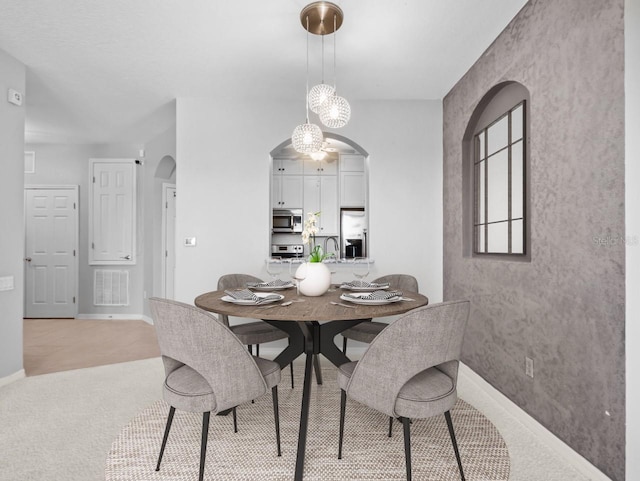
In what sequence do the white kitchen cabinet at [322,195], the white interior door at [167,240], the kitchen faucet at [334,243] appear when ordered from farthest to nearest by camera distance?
the white kitchen cabinet at [322,195] → the kitchen faucet at [334,243] → the white interior door at [167,240]

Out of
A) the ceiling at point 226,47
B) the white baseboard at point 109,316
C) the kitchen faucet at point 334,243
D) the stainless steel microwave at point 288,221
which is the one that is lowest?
the white baseboard at point 109,316

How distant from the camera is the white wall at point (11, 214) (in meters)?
2.82

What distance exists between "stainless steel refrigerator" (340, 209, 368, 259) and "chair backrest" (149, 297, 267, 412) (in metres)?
4.44

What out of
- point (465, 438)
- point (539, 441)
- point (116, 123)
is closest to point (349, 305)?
point (465, 438)

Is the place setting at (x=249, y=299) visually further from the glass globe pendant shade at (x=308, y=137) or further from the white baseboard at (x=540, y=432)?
the white baseboard at (x=540, y=432)

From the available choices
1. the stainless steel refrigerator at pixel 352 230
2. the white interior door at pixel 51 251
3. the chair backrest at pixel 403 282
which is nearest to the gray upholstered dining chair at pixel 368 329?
the chair backrest at pixel 403 282

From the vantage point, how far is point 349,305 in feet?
5.99

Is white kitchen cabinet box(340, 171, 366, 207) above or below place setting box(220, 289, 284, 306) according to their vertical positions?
above

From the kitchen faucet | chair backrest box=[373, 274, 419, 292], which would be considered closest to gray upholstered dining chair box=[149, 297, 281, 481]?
chair backrest box=[373, 274, 419, 292]

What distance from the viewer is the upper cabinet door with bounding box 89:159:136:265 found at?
533 cm

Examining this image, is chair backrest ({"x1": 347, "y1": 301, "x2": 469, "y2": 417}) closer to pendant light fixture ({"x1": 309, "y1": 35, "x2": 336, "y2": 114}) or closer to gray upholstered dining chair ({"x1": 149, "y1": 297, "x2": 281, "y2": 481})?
gray upholstered dining chair ({"x1": 149, "y1": 297, "x2": 281, "y2": 481})

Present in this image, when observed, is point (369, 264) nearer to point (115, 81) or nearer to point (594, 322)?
point (594, 322)

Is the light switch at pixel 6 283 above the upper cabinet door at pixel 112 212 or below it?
below

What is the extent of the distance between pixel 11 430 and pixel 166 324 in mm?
1478
